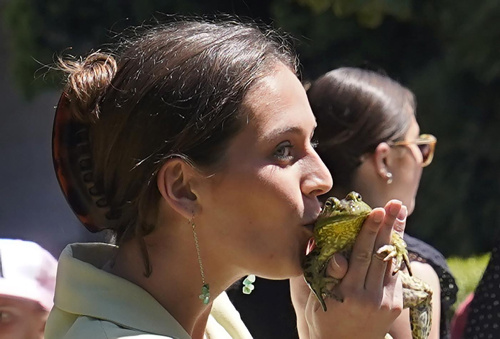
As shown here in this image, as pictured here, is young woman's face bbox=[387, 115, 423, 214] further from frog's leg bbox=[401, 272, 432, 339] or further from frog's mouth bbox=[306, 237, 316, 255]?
frog's mouth bbox=[306, 237, 316, 255]

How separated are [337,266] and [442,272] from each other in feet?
4.72

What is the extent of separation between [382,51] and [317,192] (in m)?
5.35

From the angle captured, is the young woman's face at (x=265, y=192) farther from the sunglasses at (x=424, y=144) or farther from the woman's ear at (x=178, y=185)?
the sunglasses at (x=424, y=144)

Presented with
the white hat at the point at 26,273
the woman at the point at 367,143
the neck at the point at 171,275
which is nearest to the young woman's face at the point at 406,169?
the woman at the point at 367,143

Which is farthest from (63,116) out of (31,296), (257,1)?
(257,1)

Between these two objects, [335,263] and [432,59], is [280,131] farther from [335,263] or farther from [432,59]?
[432,59]

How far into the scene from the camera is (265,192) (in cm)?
174

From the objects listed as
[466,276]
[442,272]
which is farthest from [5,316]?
[466,276]

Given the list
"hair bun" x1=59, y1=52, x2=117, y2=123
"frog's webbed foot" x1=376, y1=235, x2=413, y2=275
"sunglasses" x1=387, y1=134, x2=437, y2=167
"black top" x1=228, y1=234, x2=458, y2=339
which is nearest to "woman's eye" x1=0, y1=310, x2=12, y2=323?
"black top" x1=228, y1=234, x2=458, y2=339

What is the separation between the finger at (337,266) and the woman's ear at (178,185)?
0.29m

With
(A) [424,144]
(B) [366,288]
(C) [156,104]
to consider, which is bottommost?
(A) [424,144]

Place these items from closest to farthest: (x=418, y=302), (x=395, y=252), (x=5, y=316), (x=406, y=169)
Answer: (x=395, y=252) < (x=418, y=302) < (x=5, y=316) < (x=406, y=169)

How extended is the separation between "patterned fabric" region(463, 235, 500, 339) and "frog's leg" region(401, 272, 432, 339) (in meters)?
0.99

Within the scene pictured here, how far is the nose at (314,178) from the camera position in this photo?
1786mm
